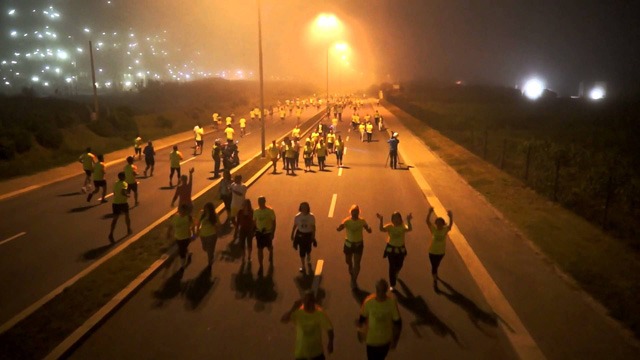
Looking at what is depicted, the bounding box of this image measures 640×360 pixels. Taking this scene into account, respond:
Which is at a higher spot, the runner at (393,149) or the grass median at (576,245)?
the runner at (393,149)

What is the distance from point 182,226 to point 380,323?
539 centimetres

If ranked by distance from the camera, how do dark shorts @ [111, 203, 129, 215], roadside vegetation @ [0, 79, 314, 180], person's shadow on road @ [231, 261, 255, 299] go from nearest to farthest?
person's shadow on road @ [231, 261, 255, 299]
dark shorts @ [111, 203, 129, 215]
roadside vegetation @ [0, 79, 314, 180]

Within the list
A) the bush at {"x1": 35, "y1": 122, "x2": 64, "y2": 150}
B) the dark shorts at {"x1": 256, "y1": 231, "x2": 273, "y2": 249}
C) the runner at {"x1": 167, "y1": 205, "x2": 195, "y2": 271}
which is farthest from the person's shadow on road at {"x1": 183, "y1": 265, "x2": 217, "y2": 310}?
the bush at {"x1": 35, "y1": 122, "x2": 64, "y2": 150}

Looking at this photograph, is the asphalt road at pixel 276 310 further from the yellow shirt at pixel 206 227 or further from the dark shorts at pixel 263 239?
the yellow shirt at pixel 206 227

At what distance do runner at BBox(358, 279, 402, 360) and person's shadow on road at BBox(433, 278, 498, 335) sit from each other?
2581 millimetres

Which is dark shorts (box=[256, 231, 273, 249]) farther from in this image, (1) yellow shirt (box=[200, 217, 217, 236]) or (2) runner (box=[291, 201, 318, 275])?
(1) yellow shirt (box=[200, 217, 217, 236])

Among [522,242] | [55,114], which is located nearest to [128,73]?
[55,114]

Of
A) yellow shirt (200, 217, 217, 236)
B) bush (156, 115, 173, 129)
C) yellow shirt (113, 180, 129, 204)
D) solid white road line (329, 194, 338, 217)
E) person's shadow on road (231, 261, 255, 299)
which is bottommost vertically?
solid white road line (329, 194, 338, 217)

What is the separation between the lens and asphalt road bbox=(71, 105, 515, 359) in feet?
22.8

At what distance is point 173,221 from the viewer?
9.69 metres

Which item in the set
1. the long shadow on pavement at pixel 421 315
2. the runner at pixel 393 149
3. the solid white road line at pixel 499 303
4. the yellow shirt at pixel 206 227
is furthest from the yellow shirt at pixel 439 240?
the runner at pixel 393 149

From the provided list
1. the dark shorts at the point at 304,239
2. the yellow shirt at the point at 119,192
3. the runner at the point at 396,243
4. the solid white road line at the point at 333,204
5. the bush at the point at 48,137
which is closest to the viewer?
the runner at the point at 396,243

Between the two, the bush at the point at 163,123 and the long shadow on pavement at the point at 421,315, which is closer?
the long shadow on pavement at the point at 421,315

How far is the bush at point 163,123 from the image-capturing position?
44722 millimetres
